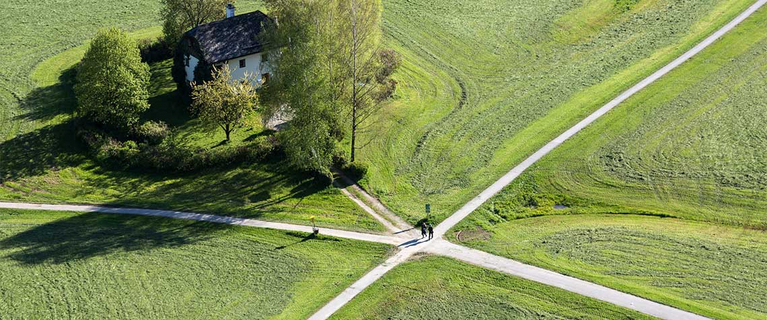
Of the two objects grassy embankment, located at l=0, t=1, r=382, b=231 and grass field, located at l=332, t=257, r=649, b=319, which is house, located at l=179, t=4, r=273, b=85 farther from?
grass field, located at l=332, t=257, r=649, b=319

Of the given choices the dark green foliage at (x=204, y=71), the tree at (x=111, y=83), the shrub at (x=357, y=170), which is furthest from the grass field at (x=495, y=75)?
the tree at (x=111, y=83)

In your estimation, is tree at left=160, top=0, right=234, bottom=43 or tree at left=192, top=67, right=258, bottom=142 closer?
tree at left=192, top=67, right=258, bottom=142

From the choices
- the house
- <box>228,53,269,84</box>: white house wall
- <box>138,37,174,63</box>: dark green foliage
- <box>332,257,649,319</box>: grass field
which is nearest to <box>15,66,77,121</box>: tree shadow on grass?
<box>138,37,174,63</box>: dark green foliage

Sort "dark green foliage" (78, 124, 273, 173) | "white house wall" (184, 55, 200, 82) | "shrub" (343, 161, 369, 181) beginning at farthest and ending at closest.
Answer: "white house wall" (184, 55, 200, 82)
"dark green foliage" (78, 124, 273, 173)
"shrub" (343, 161, 369, 181)

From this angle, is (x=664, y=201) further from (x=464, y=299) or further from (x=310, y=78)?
(x=310, y=78)

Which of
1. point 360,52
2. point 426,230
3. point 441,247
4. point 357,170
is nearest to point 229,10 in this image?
point 360,52

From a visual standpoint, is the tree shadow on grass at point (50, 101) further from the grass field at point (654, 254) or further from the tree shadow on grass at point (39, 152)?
the grass field at point (654, 254)
